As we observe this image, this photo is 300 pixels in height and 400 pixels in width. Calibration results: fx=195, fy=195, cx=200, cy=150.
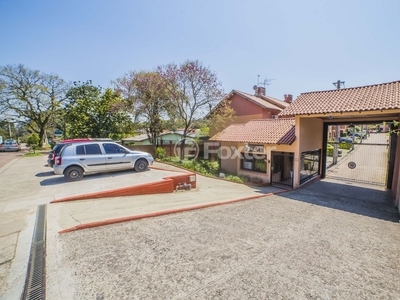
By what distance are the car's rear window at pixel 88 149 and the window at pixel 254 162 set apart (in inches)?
384

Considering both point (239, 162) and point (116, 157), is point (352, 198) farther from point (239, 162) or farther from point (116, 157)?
point (116, 157)

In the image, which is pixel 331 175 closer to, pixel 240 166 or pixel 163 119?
pixel 240 166

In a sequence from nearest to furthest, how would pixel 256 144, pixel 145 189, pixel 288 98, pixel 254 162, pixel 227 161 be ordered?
pixel 145 189
pixel 256 144
pixel 254 162
pixel 227 161
pixel 288 98

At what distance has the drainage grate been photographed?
2.60 metres

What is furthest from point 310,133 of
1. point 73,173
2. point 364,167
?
point 73,173

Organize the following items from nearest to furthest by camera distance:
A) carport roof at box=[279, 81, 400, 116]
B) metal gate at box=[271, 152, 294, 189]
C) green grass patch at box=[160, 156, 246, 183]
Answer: carport roof at box=[279, 81, 400, 116]
metal gate at box=[271, 152, 294, 189]
green grass patch at box=[160, 156, 246, 183]

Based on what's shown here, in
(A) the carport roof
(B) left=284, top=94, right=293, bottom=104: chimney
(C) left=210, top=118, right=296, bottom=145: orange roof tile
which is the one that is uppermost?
(B) left=284, top=94, right=293, bottom=104: chimney

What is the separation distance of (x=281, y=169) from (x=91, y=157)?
1219 centimetres

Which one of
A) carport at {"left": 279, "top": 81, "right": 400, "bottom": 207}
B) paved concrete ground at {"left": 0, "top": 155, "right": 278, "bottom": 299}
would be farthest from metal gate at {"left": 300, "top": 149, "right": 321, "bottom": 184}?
paved concrete ground at {"left": 0, "top": 155, "right": 278, "bottom": 299}

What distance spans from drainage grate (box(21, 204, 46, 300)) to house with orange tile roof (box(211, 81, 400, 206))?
1141 cm

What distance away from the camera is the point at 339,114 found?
9.97 metres

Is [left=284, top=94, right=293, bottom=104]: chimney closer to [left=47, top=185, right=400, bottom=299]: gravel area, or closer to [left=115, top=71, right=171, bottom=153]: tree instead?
[left=115, top=71, right=171, bottom=153]: tree

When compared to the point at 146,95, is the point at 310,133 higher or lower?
lower

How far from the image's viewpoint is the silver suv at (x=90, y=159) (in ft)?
27.7
